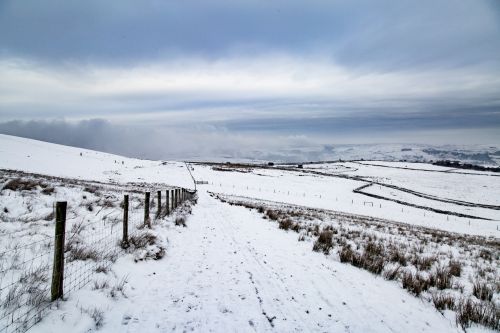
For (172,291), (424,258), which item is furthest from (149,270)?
(424,258)

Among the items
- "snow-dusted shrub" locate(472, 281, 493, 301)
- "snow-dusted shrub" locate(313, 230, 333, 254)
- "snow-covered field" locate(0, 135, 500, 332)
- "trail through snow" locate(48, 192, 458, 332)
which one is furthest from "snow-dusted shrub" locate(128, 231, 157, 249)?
"snow-dusted shrub" locate(472, 281, 493, 301)

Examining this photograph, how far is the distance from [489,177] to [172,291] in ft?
410

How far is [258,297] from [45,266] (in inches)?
178

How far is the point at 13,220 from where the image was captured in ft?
32.2

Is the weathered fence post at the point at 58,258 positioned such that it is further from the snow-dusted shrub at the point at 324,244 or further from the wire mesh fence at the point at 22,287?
the snow-dusted shrub at the point at 324,244

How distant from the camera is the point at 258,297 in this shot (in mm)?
6520

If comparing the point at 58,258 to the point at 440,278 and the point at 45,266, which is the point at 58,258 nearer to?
the point at 45,266

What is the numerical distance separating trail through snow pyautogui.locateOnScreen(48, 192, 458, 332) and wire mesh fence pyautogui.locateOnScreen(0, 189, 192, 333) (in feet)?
1.45

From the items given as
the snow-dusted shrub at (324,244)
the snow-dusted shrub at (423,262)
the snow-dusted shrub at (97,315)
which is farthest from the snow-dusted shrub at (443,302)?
the snow-dusted shrub at (97,315)

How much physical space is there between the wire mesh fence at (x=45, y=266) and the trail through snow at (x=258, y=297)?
1.45ft

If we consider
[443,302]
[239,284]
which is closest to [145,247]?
[239,284]

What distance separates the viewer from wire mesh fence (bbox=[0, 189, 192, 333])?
15.6 ft

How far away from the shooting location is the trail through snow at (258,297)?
5.45 meters

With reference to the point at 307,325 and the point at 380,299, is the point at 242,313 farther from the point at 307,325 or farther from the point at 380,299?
the point at 380,299
